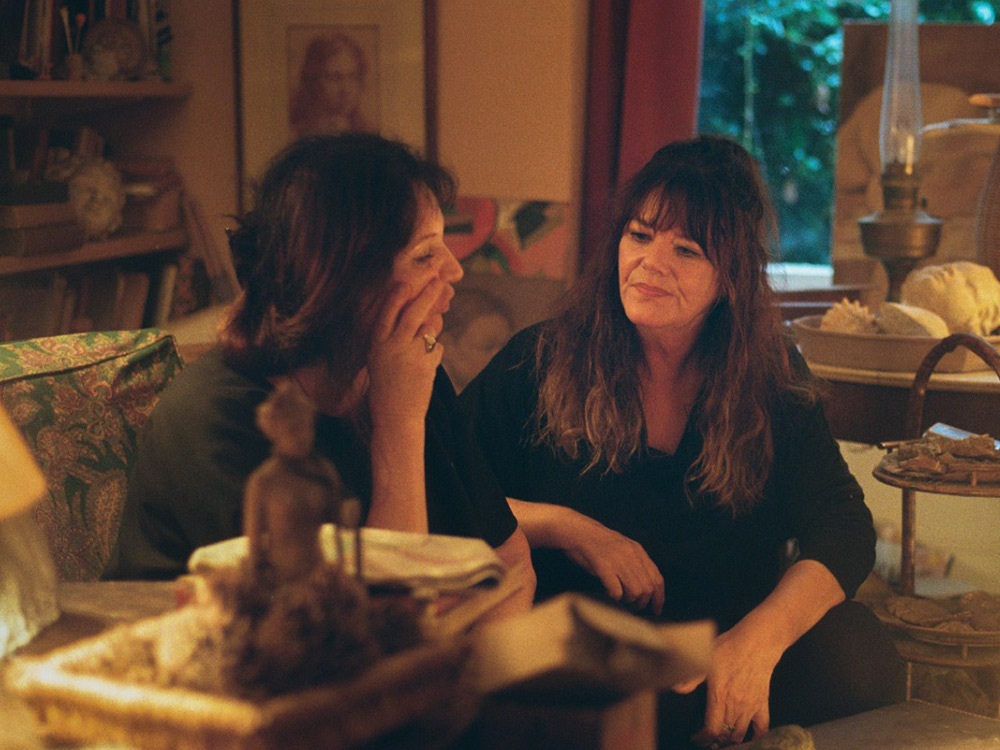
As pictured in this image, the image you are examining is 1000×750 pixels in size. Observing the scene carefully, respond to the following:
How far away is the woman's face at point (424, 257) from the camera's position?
57.4 inches

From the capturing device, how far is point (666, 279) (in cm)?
196

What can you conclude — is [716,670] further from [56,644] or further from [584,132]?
[584,132]

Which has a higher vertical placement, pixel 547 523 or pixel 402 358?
pixel 402 358

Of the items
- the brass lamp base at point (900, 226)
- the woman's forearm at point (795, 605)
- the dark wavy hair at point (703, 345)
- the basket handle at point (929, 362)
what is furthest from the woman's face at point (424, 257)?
the brass lamp base at point (900, 226)

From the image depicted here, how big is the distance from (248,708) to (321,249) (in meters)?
0.70

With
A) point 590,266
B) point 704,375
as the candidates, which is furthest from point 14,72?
point 704,375

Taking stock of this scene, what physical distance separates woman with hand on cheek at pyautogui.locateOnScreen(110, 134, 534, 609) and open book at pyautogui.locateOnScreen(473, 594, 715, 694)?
1.65 ft

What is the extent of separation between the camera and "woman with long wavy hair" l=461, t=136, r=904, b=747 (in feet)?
6.10

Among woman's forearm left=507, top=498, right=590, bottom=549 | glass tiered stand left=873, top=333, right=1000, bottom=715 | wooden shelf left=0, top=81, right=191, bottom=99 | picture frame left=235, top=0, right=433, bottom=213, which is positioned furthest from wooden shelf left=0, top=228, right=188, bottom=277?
glass tiered stand left=873, top=333, right=1000, bottom=715

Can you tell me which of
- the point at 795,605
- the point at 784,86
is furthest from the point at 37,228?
the point at 784,86

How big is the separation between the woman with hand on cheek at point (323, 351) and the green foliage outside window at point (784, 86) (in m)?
2.28

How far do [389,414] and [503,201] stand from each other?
2004 mm

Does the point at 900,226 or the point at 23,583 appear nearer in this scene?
the point at 23,583

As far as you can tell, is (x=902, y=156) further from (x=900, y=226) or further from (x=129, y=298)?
(x=129, y=298)
